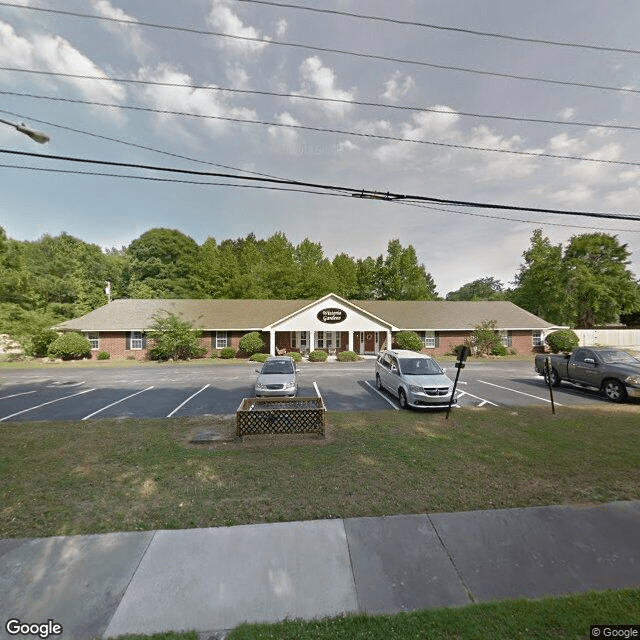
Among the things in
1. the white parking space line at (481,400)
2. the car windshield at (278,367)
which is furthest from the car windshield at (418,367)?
the car windshield at (278,367)

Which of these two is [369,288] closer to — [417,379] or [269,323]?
[269,323]

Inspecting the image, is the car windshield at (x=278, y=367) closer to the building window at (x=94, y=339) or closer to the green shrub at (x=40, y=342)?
the building window at (x=94, y=339)

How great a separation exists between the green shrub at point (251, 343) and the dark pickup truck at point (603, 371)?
20.5 m

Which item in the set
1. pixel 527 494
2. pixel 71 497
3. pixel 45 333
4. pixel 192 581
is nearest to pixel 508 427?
pixel 527 494

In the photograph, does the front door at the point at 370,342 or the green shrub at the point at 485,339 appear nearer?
the green shrub at the point at 485,339

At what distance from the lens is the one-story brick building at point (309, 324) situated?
27.0m

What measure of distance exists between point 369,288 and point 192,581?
45.4m

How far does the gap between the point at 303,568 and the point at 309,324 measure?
24.3 meters

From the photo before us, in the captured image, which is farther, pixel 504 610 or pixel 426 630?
pixel 504 610

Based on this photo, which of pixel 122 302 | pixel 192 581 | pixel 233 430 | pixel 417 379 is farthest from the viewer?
pixel 122 302

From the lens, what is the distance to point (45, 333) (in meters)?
25.6

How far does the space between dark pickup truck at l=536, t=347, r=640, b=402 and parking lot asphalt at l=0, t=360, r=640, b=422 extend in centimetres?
53

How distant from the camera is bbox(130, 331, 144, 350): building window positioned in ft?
89.0

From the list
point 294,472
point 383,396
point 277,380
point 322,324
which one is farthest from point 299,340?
point 294,472
